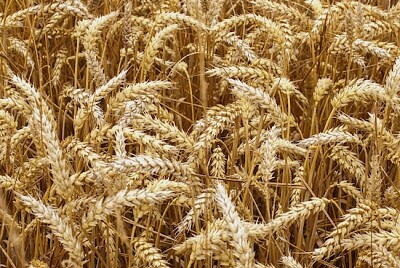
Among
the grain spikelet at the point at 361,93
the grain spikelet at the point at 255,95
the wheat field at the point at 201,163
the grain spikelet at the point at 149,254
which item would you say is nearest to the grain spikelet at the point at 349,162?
the wheat field at the point at 201,163

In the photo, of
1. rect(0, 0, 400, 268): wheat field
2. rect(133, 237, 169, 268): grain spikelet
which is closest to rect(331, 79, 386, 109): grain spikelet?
rect(0, 0, 400, 268): wheat field

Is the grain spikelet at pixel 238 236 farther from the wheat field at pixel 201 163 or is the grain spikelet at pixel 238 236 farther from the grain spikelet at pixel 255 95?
the grain spikelet at pixel 255 95

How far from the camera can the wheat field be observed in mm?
1198

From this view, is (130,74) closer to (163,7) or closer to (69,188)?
(163,7)

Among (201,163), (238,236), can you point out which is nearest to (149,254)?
(201,163)

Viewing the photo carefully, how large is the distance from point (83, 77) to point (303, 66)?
0.71 meters

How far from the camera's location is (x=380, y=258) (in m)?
1.18

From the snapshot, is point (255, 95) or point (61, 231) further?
point (255, 95)

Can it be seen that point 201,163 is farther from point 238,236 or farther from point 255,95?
point 238,236

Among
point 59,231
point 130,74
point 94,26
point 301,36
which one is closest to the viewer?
point 59,231

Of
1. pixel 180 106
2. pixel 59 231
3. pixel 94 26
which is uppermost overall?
pixel 94 26

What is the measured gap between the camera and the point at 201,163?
4.32 feet

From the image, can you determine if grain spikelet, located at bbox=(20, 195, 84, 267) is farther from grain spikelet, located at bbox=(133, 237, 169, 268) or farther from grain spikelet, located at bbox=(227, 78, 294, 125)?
grain spikelet, located at bbox=(227, 78, 294, 125)

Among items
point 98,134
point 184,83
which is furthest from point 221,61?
point 98,134
